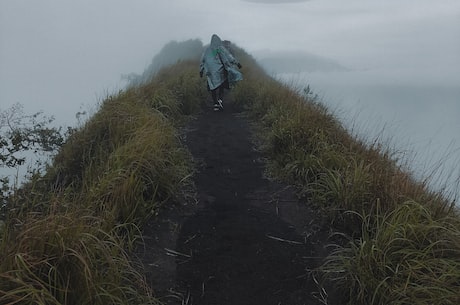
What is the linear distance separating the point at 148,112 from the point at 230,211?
240 cm

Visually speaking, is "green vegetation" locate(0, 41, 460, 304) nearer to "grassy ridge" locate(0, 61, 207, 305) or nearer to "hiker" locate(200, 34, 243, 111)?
"grassy ridge" locate(0, 61, 207, 305)

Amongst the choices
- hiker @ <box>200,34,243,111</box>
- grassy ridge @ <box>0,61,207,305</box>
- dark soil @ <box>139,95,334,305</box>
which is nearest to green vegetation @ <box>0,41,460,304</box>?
grassy ridge @ <box>0,61,207,305</box>

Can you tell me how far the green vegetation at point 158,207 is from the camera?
242cm

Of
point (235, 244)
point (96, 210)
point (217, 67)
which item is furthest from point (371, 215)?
point (217, 67)

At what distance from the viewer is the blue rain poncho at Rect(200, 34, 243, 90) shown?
30.1 feet

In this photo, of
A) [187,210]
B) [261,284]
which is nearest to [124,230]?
[187,210]

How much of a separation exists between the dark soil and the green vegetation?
6.2 inches

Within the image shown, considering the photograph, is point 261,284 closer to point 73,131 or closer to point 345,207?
point 345,207

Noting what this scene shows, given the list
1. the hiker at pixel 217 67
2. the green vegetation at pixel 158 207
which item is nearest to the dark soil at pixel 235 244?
the green vegetation at pixel 158 207

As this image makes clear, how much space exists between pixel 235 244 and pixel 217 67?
607cm

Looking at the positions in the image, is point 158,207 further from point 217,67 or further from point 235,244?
point 217,67

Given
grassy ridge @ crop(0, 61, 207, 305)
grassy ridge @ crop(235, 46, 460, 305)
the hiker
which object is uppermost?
the hiker

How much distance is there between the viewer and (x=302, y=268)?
3.36 metres

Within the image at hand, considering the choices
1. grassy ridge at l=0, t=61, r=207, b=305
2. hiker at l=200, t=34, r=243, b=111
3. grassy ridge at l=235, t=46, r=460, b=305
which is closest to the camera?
grassy ridge at l=0, t=61, r=207, b=305
